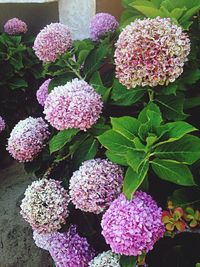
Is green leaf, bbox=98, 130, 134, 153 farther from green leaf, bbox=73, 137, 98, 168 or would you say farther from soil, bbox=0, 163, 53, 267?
soil, bbox=0, 163, 53, 267

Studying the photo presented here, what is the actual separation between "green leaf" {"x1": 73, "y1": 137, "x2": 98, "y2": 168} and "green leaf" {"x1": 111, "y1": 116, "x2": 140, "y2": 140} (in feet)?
0.72

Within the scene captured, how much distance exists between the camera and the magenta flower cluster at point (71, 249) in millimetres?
1503

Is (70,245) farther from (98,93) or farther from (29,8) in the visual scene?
(29,8)

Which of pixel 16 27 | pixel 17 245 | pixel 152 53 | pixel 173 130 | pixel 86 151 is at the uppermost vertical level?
pixel 152 53

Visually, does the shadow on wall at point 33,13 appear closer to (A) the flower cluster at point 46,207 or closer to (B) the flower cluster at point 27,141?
(B) the flower cluster at point 27,141

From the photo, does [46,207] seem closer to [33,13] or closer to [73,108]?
[73,108]

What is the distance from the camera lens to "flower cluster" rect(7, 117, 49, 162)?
160 cm

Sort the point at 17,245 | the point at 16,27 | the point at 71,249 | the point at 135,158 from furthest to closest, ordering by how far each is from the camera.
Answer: the point at 16,27
the point at 17,245
the point at 71,249
the point at 135,158

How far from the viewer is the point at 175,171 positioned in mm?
1176

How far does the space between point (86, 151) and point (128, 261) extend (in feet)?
1.14

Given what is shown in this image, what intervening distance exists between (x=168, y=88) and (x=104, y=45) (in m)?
0.40

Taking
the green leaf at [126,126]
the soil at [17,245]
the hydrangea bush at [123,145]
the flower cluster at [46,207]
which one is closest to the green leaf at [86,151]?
the hydrangea bush at [123,145]

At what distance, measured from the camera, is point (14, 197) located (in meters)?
2.33

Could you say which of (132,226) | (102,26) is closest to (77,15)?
(102,26)
